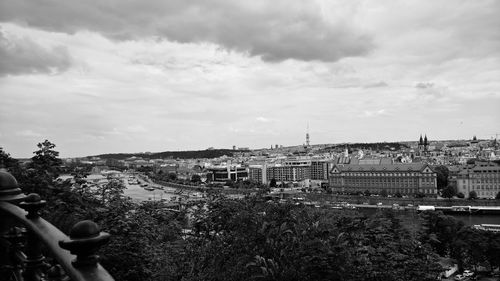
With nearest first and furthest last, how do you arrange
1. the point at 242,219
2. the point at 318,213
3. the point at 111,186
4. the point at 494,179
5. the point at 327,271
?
the point at 327,271 → the point at 242,219 → the point at 318,213 → the point at 111,186 → the point at 494,179

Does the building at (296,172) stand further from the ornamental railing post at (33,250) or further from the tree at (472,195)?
the ornamental railing post at (33,250)

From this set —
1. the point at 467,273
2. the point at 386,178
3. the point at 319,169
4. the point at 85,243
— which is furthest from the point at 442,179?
the point at 85,243

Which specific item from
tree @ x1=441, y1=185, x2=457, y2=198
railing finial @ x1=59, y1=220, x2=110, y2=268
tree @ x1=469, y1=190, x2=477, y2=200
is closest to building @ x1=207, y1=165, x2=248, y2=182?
tree @ x1=441, y1=185, x2=457, y2=198

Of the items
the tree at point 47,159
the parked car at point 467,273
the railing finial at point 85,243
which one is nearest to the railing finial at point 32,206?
the railing finial at point 85,243

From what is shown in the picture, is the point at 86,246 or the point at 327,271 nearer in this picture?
the point at 86,246

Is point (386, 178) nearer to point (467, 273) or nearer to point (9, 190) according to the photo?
point (467, 273)

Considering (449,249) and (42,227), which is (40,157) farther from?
(449,249)

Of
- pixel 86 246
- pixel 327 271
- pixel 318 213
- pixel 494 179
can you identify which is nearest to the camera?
pixel 86 246

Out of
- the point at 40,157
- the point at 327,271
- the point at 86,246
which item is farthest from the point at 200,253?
the point at 86,246

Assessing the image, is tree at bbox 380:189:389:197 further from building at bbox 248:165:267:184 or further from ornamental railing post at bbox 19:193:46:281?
ornamental railing post at bbox 19:193:46:281
